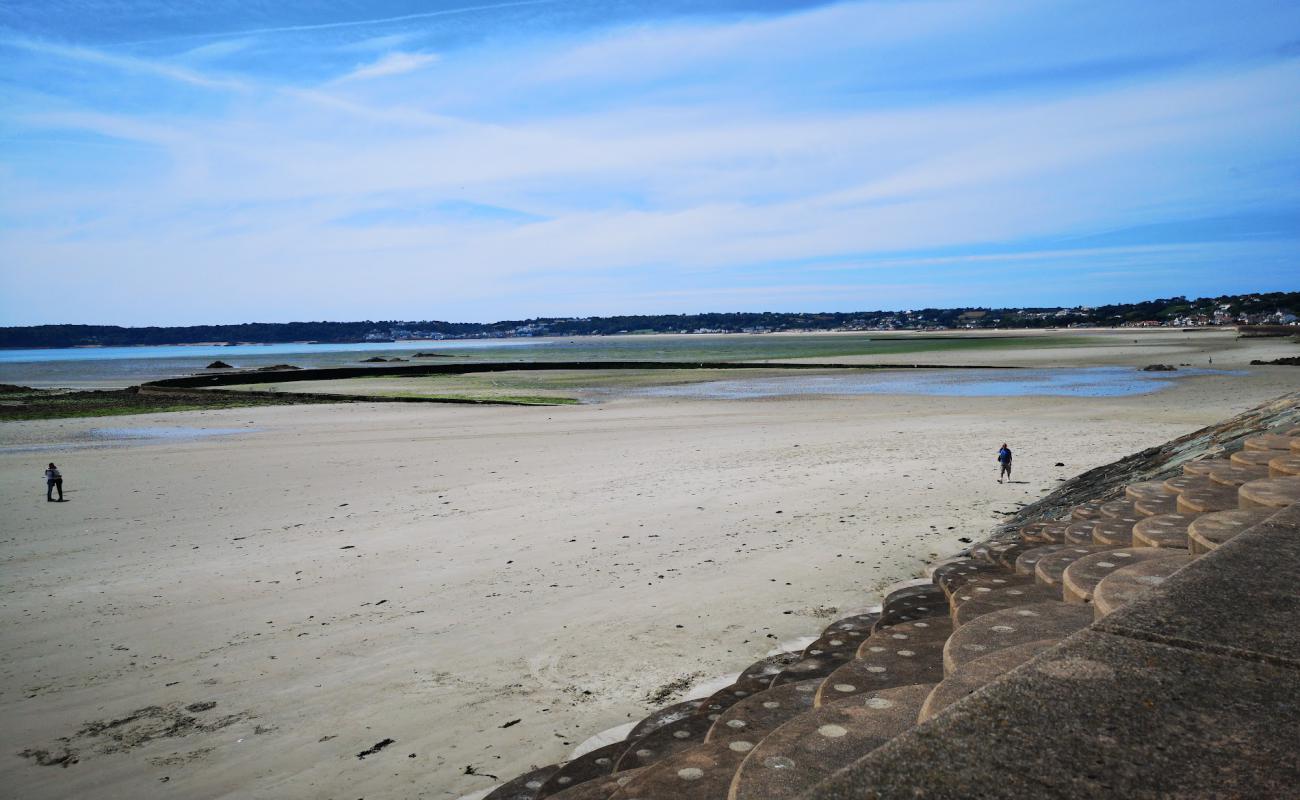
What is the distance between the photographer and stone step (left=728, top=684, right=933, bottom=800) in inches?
97.0

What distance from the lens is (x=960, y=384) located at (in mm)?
42562

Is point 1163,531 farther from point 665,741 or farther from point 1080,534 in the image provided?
point 665,741

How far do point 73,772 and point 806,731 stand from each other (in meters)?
5.53

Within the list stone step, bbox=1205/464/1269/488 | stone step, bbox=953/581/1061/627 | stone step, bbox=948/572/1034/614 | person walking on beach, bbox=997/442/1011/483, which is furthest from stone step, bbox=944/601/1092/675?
person walking on beach, bbox=997/442/1011/483

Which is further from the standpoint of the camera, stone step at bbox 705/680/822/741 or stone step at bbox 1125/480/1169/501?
stone step at bbox 1125/480/1169/501

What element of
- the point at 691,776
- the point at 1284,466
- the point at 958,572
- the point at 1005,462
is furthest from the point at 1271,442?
the point at 1005,462

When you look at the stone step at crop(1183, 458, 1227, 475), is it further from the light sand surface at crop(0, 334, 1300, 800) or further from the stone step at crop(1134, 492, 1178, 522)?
the light sand surface at crop(0, 334, 1300, 800)

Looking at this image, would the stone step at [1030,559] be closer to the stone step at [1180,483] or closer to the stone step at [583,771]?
the stone step at [1180,483]

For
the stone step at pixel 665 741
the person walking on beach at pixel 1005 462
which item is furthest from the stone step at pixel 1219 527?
the person walking on beach at pixel 1005 462

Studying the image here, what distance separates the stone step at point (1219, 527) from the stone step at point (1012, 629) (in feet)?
1.99

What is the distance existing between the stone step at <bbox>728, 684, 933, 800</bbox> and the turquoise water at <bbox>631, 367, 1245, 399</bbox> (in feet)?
115

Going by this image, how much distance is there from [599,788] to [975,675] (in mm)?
1640

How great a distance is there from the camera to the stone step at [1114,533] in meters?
4.61

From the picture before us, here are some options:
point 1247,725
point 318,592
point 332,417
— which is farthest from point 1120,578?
point 332,417
